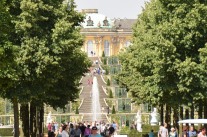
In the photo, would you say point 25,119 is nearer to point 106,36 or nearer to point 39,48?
point 39,48

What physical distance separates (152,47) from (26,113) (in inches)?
304

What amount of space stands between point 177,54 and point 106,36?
4229 inches

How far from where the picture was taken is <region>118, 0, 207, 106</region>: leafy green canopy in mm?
33812

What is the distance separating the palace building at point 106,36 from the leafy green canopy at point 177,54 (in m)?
104

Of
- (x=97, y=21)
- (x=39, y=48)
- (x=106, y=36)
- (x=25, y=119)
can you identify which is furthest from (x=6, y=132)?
(x=97, y=21)

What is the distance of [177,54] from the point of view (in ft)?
112

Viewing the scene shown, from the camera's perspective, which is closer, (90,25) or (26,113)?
(26,113)

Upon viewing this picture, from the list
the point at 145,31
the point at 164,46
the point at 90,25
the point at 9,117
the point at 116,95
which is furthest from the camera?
the point at 90,25

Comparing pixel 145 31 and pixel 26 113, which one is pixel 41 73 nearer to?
pixel 26 113

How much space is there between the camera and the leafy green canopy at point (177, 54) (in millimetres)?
33812

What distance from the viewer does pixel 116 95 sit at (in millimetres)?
82875

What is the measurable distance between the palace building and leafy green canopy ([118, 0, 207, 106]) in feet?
341

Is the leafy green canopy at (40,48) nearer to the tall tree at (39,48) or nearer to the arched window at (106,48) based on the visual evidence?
the tall tree at (39,48)

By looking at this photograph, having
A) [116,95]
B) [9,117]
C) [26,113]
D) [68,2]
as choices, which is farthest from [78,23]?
[116,95]
